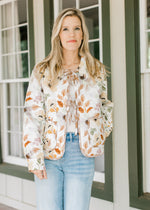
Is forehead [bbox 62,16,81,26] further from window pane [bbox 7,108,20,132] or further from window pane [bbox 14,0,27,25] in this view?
window pane [bbox 7,108,20,132]

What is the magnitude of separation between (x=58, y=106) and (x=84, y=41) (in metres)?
0.47

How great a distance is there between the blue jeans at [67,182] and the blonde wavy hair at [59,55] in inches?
16.3

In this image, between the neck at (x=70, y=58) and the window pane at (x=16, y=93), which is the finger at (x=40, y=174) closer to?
the neck at (x=70, y=58)

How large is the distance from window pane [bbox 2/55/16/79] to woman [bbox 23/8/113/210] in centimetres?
222

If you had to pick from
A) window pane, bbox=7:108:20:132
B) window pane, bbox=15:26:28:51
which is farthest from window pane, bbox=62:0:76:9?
window pane, bbox=7:108:20:132

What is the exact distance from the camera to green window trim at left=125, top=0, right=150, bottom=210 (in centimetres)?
262

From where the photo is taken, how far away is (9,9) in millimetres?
4016

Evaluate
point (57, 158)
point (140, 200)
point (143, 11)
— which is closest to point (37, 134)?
point (57, 158)

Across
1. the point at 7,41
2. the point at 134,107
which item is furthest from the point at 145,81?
the point at 7,41

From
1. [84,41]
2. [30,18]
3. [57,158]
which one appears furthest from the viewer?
[30,18]

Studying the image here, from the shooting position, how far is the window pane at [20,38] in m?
3.95

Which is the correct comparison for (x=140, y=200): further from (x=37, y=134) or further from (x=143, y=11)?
(x=143, y=11)

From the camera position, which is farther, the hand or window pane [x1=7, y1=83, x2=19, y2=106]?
window pane [x1=7, y1=83, x2=19, y2=106]

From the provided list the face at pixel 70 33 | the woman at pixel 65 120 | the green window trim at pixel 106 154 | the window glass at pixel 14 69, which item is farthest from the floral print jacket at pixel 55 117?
the window glass at pixel 14 69
